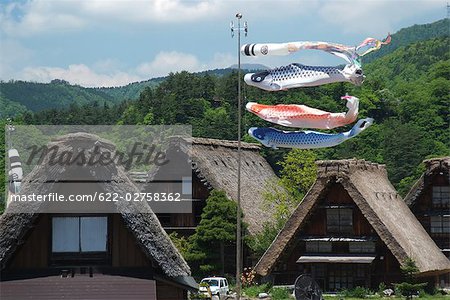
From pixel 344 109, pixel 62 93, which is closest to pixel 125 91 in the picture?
pixel 62 93

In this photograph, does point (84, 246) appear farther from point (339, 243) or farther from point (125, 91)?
point (125, 91)

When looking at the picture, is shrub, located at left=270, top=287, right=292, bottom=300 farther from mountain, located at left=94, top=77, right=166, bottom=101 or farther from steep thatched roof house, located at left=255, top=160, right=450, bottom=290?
mountain, located at left=94, top=77, right=166, bottom=101

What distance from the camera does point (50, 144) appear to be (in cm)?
1586

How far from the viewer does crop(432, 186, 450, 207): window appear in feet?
119

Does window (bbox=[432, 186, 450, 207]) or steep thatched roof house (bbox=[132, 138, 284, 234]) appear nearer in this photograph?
window (bbox=[432, 186, 450, 207])

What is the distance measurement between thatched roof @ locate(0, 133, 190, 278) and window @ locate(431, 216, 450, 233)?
75.1 feet

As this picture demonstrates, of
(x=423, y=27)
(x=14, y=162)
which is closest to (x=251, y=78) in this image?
(x=14, y=162)

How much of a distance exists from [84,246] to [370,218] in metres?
17.6

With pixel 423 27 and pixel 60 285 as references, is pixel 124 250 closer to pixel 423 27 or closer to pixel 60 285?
Answer: pixel 60 285

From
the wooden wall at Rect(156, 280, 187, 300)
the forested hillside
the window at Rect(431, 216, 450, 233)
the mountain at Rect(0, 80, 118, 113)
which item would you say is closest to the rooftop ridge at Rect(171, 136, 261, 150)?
the window at Rect(431, 216, 450, 233)

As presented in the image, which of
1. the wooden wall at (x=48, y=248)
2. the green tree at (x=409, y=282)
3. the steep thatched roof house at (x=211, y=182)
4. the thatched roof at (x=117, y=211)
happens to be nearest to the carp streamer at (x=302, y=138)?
the green tree at (x=409, y=282)

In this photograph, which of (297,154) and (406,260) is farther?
(297,154)

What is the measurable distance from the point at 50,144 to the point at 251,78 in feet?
37.0

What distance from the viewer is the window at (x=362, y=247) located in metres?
33.6
